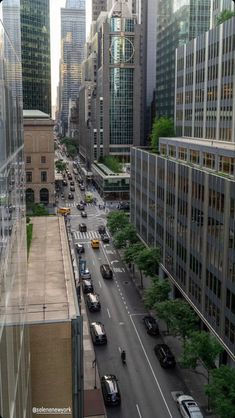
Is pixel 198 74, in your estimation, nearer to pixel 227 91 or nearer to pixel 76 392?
pixel 227 91

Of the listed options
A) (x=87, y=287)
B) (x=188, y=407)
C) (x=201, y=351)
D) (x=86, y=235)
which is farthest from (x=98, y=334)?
(x=86, y=235)

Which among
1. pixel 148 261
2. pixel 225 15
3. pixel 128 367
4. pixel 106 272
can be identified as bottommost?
pixel 128 367

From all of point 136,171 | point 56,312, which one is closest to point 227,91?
point 136,171

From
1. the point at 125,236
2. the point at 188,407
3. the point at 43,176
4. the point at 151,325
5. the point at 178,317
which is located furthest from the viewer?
the point at 43,176

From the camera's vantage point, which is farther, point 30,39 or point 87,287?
point 30,39

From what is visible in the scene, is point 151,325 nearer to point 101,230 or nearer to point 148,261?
point 148,261

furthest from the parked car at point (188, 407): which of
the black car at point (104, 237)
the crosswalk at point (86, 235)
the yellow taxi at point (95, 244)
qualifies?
the crosswalk at point (86, 235)
